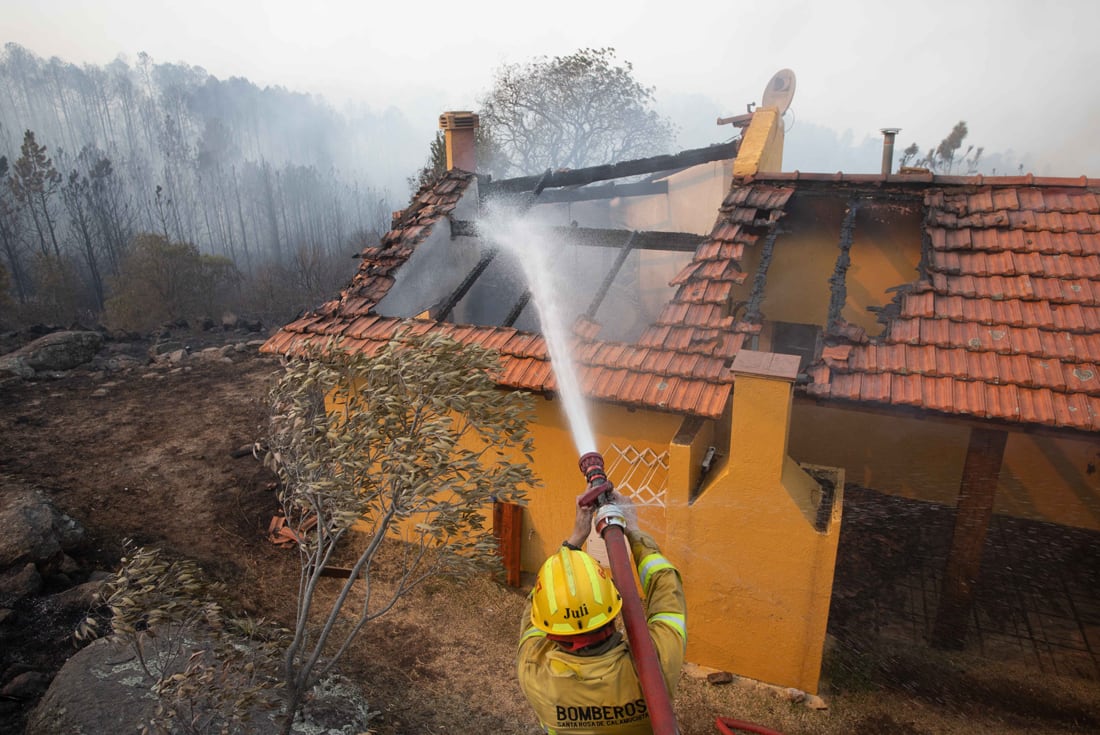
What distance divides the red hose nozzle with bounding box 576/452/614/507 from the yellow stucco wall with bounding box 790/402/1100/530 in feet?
17.4

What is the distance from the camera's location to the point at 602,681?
3.32m

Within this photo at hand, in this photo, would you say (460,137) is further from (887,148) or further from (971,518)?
(971,518)

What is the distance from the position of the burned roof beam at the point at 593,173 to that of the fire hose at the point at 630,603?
8.77 m

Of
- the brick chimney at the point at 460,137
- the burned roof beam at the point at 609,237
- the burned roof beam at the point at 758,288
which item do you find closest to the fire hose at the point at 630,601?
the burned roof beam at the point at 758,288

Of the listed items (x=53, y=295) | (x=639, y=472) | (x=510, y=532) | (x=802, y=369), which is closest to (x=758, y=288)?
(x=802, y=369)

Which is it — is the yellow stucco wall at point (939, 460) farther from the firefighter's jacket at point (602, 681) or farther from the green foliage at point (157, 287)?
the green foliage at point (157, 287)

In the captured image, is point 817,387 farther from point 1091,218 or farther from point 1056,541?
point 1056,541

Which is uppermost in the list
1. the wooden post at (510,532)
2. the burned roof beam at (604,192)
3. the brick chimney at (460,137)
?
the brick chimney at (460,137)

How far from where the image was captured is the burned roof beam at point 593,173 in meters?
11.7

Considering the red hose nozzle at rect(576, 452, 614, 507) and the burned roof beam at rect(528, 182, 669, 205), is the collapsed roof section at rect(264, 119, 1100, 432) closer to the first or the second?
the burned roof beam at rect(528, 182, 669, 205)

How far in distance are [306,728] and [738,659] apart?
423 centimetres

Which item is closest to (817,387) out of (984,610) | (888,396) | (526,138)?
(888,396)

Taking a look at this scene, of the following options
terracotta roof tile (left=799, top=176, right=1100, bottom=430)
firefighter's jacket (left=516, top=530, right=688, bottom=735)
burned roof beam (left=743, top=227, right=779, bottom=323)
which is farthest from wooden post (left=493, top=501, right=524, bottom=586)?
firefighter's jacket (left=516, top=530, right=688, bottom=735)

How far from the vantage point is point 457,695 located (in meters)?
6.79
